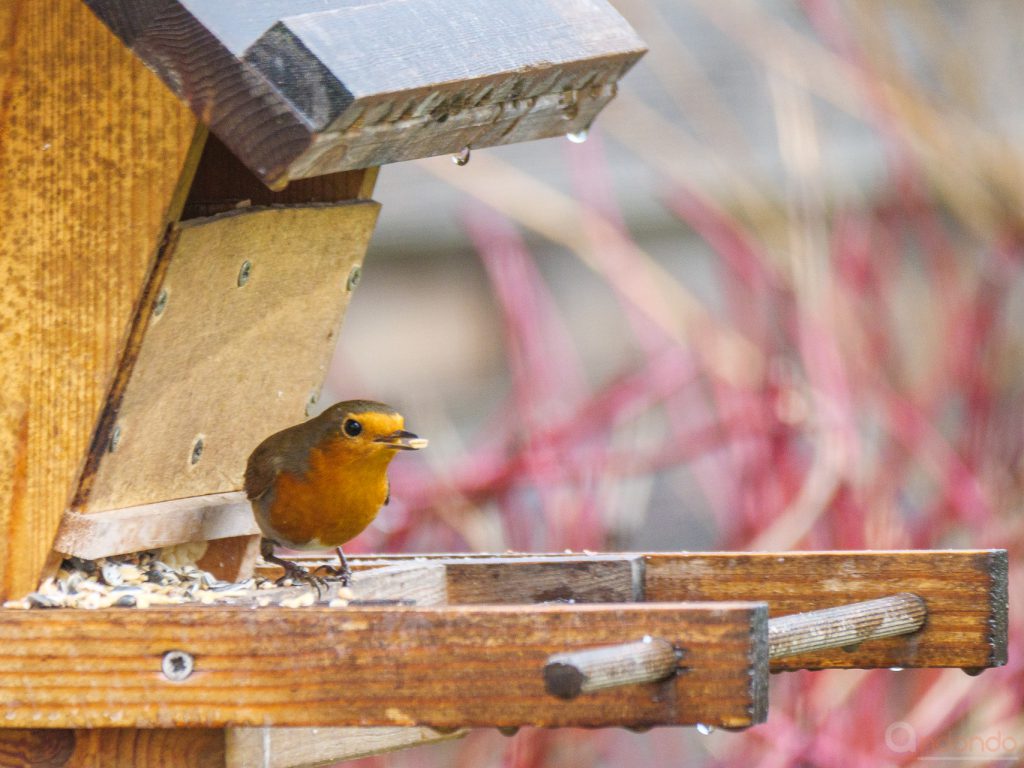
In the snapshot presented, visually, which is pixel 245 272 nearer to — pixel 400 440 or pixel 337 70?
pixel 400 440

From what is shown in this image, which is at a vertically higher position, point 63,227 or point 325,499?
point 63,227

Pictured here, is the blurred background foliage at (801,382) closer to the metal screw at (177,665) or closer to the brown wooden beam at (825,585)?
the brown wooden beam at (825,585)

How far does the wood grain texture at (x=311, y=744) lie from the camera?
2.31m

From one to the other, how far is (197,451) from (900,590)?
1264mm

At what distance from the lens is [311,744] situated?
2.59 metres

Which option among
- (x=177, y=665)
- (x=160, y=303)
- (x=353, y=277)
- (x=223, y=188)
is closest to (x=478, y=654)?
(x=177, y=665)

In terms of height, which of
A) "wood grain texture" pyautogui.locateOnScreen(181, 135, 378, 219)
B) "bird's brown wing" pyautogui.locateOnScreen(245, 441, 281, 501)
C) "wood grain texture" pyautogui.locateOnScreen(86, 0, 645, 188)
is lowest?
"bird's brown wing" pyautogui.locateOnScreen(245, 441, 281, 501)

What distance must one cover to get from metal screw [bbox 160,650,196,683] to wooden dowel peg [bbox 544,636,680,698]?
0.53 metres

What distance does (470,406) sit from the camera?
7.96 meters

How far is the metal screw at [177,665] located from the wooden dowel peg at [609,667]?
53 cm

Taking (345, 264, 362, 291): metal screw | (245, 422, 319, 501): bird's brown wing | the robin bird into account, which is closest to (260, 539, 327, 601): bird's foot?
the robin bird

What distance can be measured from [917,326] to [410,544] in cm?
294

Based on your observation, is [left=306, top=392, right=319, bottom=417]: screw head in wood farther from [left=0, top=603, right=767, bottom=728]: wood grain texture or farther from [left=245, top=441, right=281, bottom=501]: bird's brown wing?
[left=0, top=603, right=767, bottom=728]: wood grain texture

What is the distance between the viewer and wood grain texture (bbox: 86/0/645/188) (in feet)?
6.58
